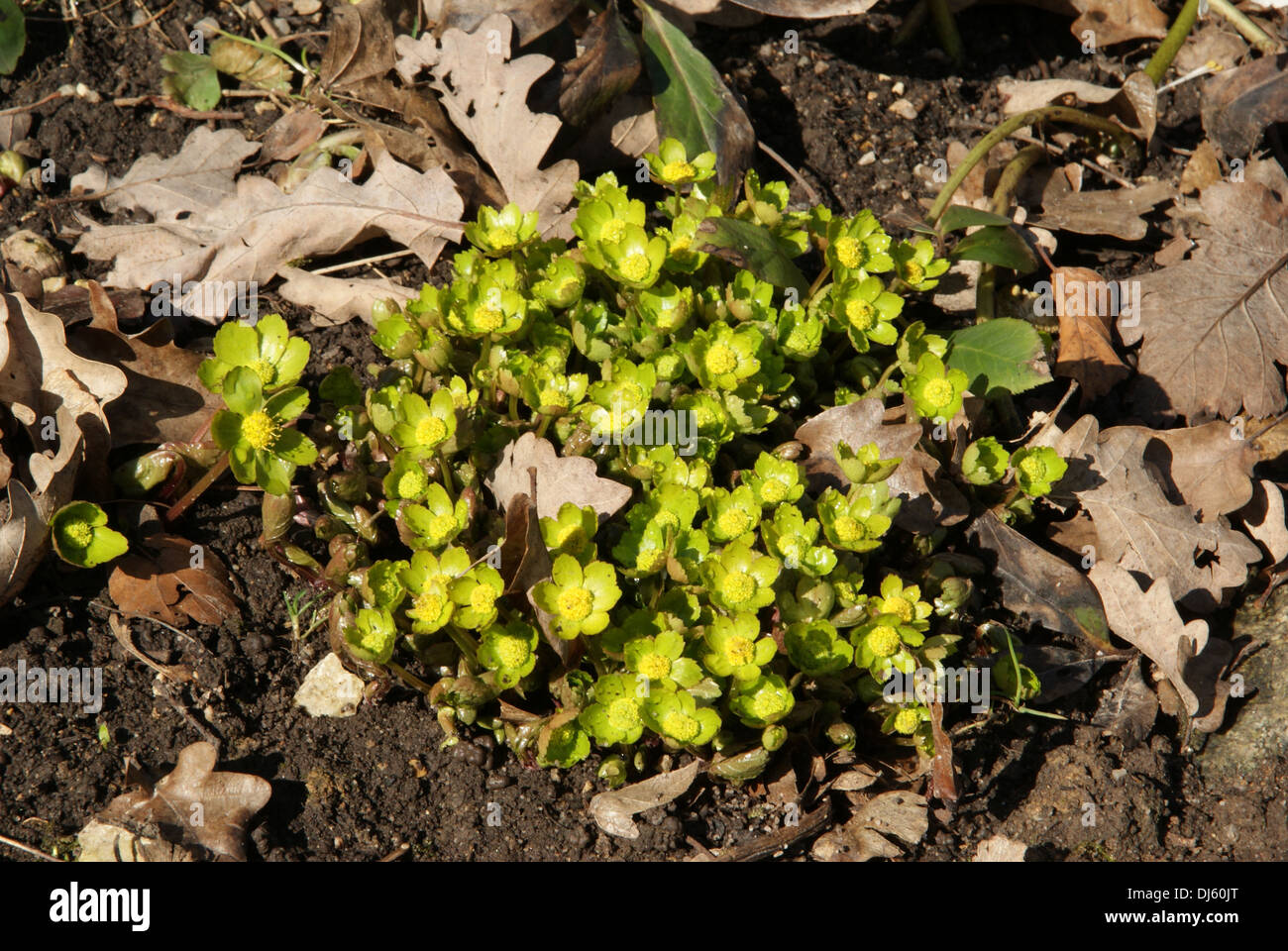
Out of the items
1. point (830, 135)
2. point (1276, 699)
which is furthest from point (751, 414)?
point (1276, 699)

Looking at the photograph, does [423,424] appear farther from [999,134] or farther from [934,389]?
[999,134]

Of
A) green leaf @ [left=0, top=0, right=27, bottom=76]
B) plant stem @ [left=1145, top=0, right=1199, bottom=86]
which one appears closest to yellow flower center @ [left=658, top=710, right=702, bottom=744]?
plant stem @ [left=1145, top=0, right=1199, bottom=86]

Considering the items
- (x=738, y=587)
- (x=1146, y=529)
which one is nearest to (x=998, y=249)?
(x=1146, y=529)

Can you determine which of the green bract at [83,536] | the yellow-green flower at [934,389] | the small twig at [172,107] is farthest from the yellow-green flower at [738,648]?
the small twig at [172,107]

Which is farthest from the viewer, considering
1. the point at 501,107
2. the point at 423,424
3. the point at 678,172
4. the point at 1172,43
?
the point at 1172,43

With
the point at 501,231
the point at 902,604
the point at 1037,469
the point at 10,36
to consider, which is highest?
the point at 10,36

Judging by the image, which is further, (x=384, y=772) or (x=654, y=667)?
(x=384, y=772)
